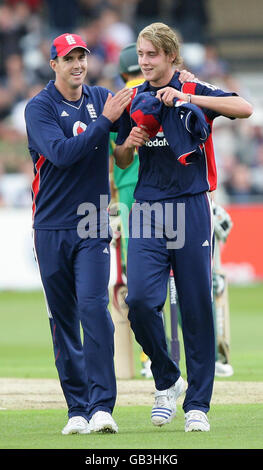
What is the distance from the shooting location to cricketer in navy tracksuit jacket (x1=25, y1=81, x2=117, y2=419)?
6.75 meters

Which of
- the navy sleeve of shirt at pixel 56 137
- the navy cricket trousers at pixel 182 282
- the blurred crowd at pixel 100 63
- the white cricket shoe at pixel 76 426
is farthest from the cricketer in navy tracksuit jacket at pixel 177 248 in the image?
the blurred crowd at pixel 100 63

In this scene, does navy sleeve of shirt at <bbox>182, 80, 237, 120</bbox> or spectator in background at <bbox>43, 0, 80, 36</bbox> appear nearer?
navy sleeve of shirt at <bbox>182, 80, 237, 120</bbox>

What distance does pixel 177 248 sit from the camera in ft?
22.1

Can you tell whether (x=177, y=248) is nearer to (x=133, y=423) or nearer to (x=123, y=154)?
(x=123, y=154)

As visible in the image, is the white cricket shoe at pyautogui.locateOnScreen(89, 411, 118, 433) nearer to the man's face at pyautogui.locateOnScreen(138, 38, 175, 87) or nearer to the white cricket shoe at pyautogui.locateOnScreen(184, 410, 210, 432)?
the white cricket shoe at pyautogui.locateOnScreen(184, 410, 210, 432)

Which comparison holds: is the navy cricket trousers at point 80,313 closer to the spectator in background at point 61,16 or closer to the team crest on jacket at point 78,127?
the team crest on jacket at point 78,127

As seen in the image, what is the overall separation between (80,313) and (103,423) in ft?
2.34

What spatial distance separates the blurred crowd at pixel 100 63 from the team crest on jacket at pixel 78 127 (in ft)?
41.1

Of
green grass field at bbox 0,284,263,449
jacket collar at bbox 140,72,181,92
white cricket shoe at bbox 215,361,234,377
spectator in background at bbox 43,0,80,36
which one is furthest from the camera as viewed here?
spectator in background at bbox 43,0,80,36

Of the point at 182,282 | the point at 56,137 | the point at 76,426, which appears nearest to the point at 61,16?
the point at 56,137

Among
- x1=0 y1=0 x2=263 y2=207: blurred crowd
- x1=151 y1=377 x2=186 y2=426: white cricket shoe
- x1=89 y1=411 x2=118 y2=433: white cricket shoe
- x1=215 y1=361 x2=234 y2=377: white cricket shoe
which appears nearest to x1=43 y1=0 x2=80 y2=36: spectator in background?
x1=0 y1=0 x2=263 y2=207: blurred crowd

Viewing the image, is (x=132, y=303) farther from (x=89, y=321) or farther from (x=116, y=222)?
(x=116, y=222)

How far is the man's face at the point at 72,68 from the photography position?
6.89 metres

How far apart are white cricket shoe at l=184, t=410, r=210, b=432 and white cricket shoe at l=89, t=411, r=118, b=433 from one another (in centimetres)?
45
